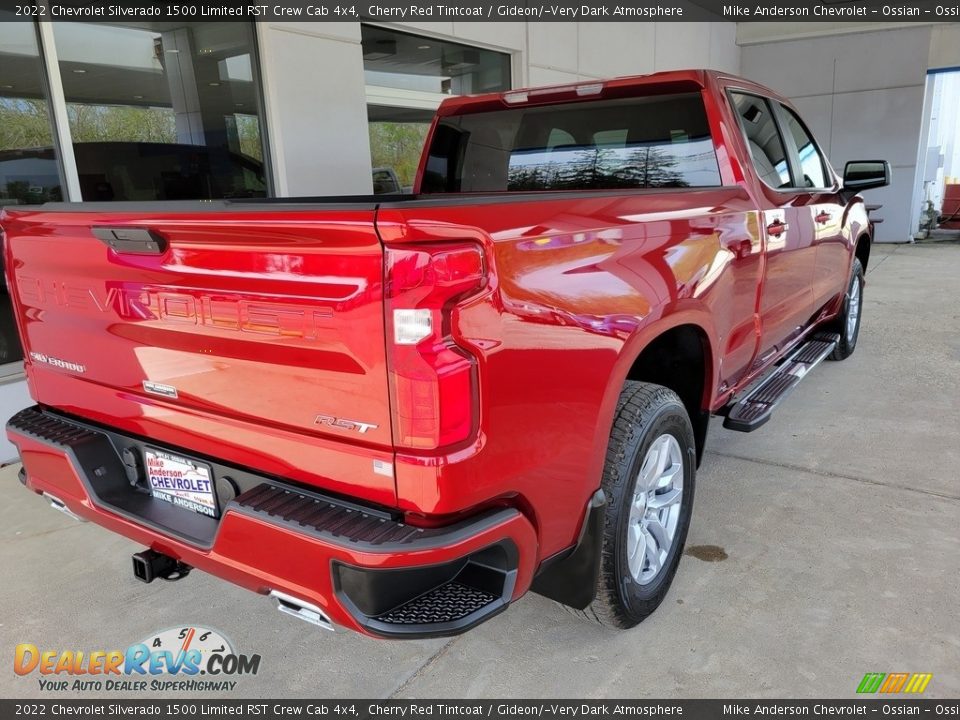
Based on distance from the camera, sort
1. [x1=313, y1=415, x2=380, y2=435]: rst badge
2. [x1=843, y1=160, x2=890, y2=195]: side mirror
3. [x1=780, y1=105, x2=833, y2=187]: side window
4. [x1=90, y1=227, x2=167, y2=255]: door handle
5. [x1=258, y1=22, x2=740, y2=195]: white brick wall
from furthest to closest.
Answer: [x1=258, y1=22, x2=740, y2=195]: white brick wall
[x1=843, y1=160, x2=890, y2=195]: side mirror
[x1=780, y1=105, x2=833, y2=187]: side window
[x1=90, y1=227, x2=167, y2=255]: door handle
[x1=313, y1=415, x2=380, y2=435]: rst badge

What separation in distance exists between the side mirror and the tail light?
377 centimetres

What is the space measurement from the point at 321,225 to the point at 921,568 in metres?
2.68

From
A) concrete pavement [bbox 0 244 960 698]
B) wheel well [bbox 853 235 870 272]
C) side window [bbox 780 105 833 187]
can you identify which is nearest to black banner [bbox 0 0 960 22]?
concrete pavement [bbox 0 244 960 698]

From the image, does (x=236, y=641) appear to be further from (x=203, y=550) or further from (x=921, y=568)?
(x=921, y=568)

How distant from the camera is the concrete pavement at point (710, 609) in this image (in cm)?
230

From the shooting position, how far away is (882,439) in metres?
4.15

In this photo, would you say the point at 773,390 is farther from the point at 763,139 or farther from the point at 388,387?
the point at 388,387

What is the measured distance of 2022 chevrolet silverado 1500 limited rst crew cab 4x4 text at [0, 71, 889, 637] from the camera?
159 cm

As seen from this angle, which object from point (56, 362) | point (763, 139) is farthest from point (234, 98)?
point (763, 139)

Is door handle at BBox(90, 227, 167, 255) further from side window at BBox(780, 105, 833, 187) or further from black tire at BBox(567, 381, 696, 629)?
side window at BBox(780, 105, 833, 187)

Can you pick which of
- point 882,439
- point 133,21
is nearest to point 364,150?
point 133,21

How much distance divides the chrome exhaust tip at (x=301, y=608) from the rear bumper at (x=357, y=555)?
0.02m

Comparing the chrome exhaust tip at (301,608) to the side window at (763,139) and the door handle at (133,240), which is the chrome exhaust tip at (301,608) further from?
the side window at (763,139)

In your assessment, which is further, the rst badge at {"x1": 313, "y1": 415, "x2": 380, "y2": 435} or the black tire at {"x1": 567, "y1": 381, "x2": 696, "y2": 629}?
the black tire at {"x1": 567, "y1": 381, "x2": 696, "y2": 629}
